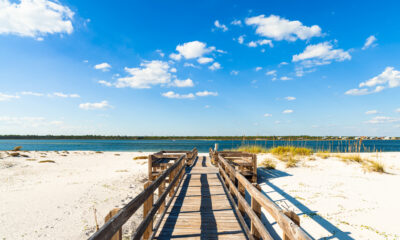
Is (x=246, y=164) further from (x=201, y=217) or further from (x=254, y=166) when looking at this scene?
(x=201, y=217)

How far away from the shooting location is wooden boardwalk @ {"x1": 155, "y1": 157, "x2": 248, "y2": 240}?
3842mm

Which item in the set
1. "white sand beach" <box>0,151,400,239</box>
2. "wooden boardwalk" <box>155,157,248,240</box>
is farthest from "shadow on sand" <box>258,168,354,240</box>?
"wooden boardwalk" <box>155,157,248,240</box>

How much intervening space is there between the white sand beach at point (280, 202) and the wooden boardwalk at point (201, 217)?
193 centimetres

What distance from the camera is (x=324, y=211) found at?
21.2 ft

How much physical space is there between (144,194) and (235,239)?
6.24 feet

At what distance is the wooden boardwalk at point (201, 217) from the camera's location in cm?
384

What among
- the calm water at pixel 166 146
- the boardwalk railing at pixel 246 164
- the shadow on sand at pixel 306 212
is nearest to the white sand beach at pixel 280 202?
the shadow on sand at pixel 306 212

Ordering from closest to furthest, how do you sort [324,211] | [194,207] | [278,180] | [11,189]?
[194,207] < [324,211] < [11,189] < [278,180]

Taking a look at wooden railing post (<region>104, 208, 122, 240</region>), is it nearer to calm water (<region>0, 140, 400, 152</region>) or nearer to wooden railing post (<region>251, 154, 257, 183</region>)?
wooden railing post (<region>251, 154, 257, 183</region>)

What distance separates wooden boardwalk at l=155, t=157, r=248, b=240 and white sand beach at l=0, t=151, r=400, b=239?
1930 mm

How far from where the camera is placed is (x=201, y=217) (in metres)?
4.65

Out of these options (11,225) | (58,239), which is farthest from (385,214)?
(11,225)

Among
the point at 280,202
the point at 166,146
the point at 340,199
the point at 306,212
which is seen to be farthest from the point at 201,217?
the point at 166,146

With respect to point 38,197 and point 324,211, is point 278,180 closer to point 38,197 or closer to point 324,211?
point 324,211
